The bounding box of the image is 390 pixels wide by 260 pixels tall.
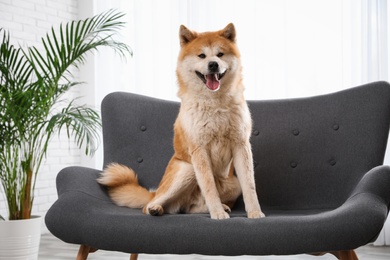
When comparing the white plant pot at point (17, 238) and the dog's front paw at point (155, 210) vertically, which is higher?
the dog's front paw at point (155, 210)

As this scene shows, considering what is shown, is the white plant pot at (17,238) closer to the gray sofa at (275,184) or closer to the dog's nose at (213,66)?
the gray sofa at (275,184)

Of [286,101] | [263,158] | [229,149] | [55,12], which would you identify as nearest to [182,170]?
[229,149]

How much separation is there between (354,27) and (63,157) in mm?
2792

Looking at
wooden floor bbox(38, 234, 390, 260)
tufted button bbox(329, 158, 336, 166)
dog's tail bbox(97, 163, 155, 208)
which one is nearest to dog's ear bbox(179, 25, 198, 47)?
dog's tail bbox(97, 163, 155, 208)

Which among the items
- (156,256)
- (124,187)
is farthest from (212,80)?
(156,256)

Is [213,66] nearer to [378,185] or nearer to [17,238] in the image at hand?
[378,185]

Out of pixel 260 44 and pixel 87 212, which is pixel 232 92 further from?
pixel 260 44

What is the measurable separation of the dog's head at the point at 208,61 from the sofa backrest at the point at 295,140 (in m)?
0.47

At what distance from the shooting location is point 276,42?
3736mm

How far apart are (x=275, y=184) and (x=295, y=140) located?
239 millimetres

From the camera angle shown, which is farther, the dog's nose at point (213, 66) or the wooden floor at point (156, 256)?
the wooden floor at point (156, 256)

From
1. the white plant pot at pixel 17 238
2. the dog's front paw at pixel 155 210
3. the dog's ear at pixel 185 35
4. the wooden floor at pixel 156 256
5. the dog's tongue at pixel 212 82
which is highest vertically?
the dog's ear at pixel 185 35

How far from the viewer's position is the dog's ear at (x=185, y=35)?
1906 mm

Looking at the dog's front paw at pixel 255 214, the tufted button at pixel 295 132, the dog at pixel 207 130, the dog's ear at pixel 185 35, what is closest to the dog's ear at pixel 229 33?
the dog at pixel 207 130
